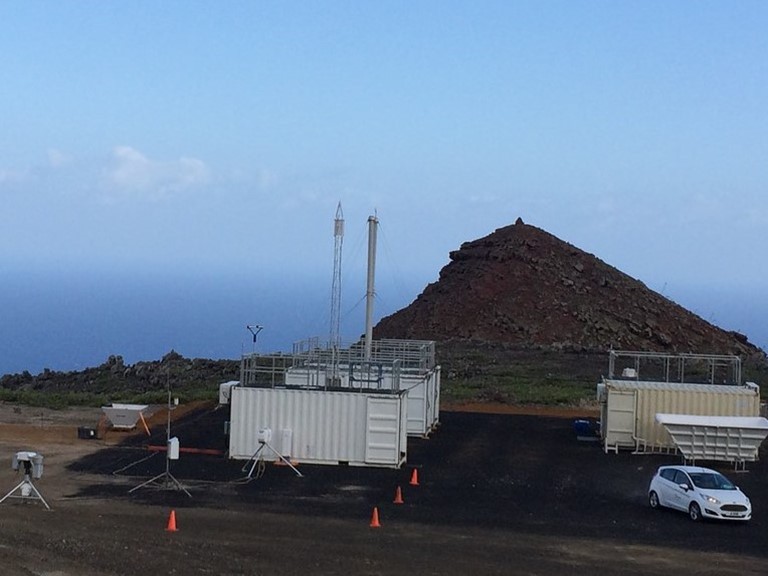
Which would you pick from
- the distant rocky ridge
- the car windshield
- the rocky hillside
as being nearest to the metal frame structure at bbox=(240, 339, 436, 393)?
the car windshield

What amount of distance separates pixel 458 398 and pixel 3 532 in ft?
100.0

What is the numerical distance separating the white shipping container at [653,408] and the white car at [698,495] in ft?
28.7

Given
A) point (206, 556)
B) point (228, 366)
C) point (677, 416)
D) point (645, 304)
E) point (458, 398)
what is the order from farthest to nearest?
point (645, 304) < point (228, 366) < point (458, 398) < point (677, 416) < point (206, 556)

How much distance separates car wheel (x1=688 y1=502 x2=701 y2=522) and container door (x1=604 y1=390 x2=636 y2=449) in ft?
34.0

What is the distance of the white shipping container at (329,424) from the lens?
1208 inches

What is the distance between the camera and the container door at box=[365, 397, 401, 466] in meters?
30.6

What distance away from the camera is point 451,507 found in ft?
83.6

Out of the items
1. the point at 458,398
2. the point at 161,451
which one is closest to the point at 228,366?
the point at 458,398

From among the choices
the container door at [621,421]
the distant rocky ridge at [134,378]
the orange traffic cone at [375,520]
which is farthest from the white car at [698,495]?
the distant rocky ridge at [134,378]

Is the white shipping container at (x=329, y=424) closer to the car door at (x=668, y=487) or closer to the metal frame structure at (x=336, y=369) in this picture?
the metal frame structure at (x=336, y=369)

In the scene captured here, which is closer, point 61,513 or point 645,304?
point 61,513

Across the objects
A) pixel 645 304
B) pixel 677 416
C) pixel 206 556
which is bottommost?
pixel 206 556

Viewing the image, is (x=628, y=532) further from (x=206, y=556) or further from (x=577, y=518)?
(x=206, y=556)

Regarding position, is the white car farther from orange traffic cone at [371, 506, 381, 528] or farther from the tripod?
the tripod
